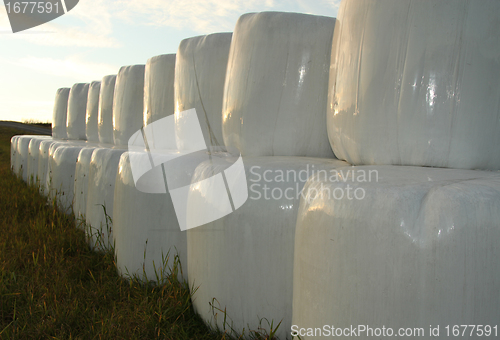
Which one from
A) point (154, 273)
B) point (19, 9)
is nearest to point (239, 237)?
point (154, 273)

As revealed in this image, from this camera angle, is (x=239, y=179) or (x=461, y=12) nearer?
(x=461, y=12)

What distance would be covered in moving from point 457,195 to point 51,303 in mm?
1260

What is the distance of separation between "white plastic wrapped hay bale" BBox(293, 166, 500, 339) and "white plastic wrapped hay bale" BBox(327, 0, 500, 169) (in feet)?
0.25

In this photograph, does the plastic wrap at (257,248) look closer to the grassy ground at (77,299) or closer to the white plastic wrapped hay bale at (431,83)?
the grassy ground at (77,299)

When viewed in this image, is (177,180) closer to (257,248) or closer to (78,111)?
(257,248)

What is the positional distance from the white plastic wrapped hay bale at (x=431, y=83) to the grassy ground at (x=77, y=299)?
544 mm

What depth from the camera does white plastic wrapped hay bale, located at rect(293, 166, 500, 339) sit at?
0.58 m

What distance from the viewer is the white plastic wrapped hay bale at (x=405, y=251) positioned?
0.58m

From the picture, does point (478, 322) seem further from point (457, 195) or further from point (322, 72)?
point (322, 72)

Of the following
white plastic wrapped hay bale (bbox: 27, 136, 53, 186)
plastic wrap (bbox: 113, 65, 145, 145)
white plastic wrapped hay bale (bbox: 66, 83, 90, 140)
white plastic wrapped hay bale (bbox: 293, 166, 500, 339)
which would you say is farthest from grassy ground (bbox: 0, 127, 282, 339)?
white plastic wrapped hay bale (bbox: 27, 136, 53, 186)

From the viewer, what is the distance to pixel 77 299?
1.34m

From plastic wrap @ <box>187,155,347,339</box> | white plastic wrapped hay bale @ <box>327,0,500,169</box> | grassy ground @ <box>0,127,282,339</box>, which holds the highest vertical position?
white plastic wrapped hay bale @ <box>327,0,500,169</box>

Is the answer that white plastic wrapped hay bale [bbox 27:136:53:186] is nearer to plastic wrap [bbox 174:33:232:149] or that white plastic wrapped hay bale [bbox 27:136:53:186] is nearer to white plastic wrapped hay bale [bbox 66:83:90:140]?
white plastic wrapped hay bale [bbox 66:83:90:140]

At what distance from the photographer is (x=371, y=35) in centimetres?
82
